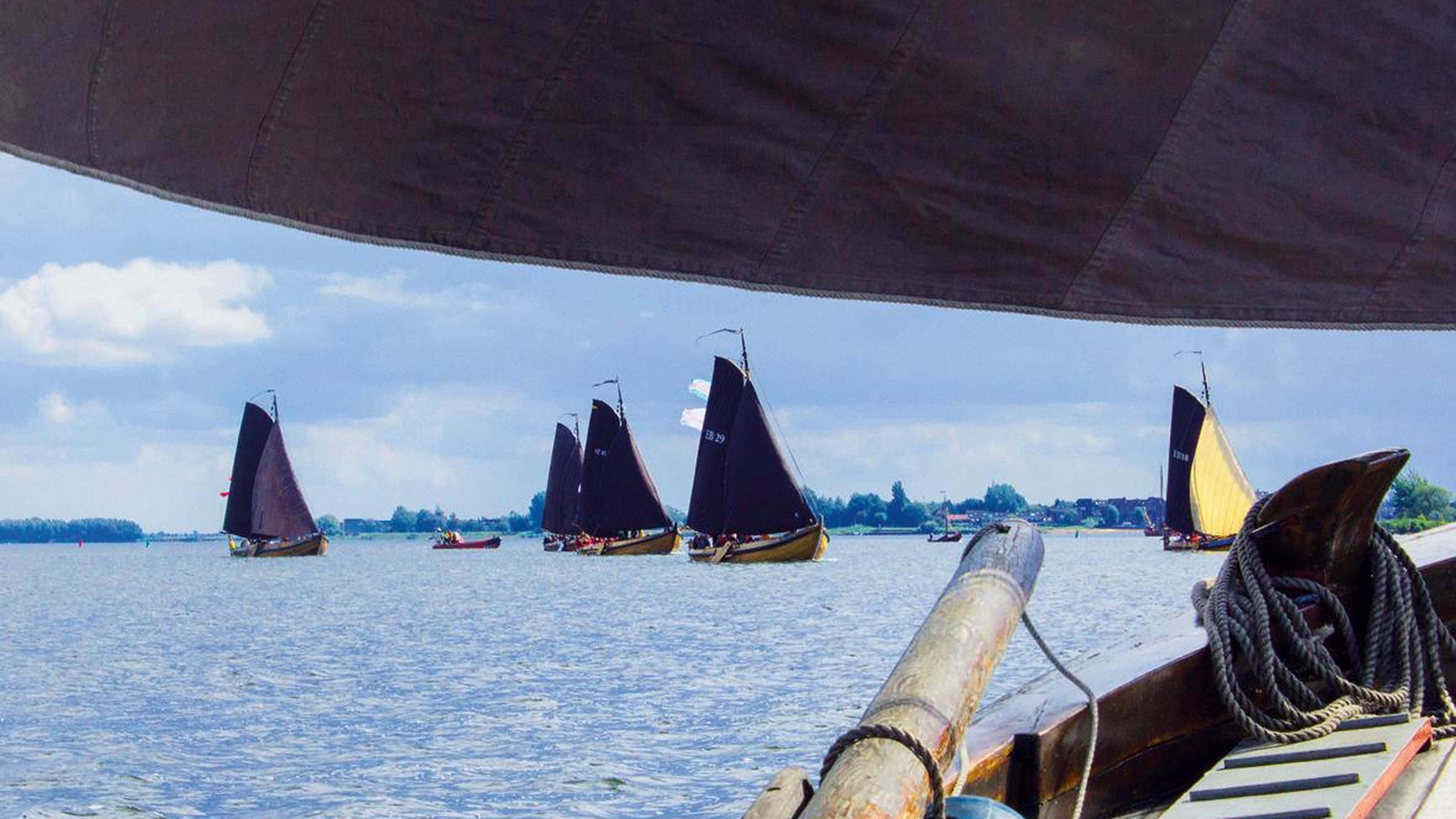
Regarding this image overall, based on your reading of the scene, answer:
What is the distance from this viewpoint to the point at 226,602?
2037 inches

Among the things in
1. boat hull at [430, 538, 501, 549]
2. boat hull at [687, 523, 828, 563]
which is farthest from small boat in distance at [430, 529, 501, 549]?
boat hull at [687, 523, 828, 563]

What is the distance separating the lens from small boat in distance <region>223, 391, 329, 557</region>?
2832 inches

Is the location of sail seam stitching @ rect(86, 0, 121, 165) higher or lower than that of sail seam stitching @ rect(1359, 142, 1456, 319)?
higher

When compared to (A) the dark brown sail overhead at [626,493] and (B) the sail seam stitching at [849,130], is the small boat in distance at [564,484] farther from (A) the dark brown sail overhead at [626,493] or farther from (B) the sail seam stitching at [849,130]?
(B) the sail seam stitching at [849,130]

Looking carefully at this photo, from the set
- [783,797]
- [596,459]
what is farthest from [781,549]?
[783,797]

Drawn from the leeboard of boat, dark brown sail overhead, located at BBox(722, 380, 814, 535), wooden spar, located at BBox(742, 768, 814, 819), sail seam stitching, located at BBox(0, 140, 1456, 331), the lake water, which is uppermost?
dark brown sail overhead, located at BBox(722, 380, 814, 535)

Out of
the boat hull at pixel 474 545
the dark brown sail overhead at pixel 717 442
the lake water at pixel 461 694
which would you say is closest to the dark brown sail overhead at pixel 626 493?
the dark brown sail overhead at pixel 717 442

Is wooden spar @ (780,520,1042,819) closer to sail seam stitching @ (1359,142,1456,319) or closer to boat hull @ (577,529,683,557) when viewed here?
sail seam stitching @ (1359,142,1456,319)

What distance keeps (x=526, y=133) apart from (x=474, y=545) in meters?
131

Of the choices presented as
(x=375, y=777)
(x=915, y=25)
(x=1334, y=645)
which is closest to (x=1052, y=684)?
(x=1334, y=645)

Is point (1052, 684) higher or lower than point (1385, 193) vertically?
lower

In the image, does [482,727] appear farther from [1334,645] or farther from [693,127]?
[693,127]

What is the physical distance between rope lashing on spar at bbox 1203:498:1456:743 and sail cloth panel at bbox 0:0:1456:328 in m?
2.12

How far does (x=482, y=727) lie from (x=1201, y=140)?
15847mm
